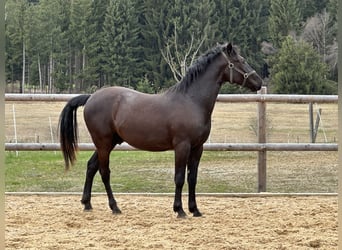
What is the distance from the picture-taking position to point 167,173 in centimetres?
769

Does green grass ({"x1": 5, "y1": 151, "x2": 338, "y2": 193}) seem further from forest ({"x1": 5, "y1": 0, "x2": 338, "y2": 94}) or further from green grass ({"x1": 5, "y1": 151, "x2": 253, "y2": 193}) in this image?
forest ({"x1": 5, "y1": 0, "x2": 338, "y2": 94})

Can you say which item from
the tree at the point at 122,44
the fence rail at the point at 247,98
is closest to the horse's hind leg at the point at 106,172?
the fence rail at the point at 247,98

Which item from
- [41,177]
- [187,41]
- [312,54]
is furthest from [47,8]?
[41,177]

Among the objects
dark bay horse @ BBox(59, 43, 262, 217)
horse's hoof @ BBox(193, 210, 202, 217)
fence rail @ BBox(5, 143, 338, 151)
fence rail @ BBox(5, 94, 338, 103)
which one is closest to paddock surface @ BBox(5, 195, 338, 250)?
horse's hoof @ BBox(193, 210, 202, 217)

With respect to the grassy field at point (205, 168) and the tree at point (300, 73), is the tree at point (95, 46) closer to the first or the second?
the tree at point (300, 73)

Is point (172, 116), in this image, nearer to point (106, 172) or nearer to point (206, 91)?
point (206, 91)

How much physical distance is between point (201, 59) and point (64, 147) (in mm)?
1620

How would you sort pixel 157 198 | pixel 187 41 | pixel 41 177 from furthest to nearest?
pixel 187 41 → pixel 41 177 → pixel 157 198

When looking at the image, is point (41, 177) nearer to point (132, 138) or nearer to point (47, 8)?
point (132, 138)

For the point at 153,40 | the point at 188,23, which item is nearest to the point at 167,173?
the point at 153,40

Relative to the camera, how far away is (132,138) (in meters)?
4.81

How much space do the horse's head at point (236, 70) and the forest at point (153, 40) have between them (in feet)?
43.0

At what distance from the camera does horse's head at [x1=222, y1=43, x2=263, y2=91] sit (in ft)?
15.8

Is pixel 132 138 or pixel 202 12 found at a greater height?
pixel 202 12
